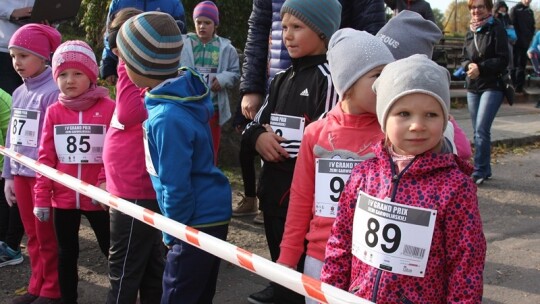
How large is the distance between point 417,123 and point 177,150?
1.15m

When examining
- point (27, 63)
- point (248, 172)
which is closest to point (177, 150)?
A: point (27, 63)

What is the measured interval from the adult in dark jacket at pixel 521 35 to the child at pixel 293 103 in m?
13.2

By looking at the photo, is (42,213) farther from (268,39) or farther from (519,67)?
(519,67)

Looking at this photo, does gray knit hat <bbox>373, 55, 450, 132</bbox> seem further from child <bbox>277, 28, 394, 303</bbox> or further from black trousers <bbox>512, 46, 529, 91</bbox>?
black trousers <bbox>512, 46, 529, 91</bbox>

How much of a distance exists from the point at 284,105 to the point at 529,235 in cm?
325

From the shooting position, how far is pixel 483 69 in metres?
7.30

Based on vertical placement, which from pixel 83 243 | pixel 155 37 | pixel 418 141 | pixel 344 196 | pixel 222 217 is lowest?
pixel 83 243

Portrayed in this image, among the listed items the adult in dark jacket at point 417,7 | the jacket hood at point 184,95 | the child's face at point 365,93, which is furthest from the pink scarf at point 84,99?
the adult in dark jacket at point 417,7

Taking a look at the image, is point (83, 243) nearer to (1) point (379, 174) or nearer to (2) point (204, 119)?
(2) point (204, 119)

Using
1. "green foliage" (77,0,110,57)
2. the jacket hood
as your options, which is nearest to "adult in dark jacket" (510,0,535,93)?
"green foliage" (77,0,110,57)

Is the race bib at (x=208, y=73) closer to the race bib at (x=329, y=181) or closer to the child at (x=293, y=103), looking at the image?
the child at (x=293, y=103)

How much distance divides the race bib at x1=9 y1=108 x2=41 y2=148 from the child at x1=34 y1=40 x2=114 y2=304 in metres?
0.36

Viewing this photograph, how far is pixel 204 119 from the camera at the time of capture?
3.26 meters

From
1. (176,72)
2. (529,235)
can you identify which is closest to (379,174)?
(176,72)
